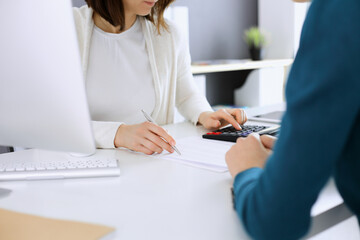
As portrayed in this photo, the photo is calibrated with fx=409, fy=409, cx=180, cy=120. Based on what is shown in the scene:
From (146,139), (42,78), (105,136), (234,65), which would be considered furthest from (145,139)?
(234,65)

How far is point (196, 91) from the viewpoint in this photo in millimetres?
1687

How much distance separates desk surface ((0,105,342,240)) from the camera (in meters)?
0.62

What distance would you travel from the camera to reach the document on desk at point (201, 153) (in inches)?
37.0

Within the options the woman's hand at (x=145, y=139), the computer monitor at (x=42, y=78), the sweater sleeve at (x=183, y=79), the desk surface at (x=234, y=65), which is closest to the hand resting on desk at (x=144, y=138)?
the woman's hand at (x=145, y=139)

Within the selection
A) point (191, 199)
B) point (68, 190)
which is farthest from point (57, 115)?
point (191, 199)

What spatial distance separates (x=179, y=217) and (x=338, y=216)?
295 millimetres

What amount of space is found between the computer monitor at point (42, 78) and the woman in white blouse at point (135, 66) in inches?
24.4

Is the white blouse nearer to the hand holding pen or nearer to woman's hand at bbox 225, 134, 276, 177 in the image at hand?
the hand holding pen

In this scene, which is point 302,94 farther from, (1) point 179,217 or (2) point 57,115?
(2) point 57,115

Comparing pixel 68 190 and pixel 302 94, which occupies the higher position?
pixel 302 94

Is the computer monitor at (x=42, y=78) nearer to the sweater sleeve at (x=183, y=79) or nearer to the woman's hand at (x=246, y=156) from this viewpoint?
the woman's hand at (x=246, y=156)

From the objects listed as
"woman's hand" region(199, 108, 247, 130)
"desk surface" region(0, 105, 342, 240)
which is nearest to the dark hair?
"woman's hand" region(199, 108, 247, 130)

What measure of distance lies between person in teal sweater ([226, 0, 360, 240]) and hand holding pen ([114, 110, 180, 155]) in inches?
19.4

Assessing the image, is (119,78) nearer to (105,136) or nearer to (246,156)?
(105,136)
